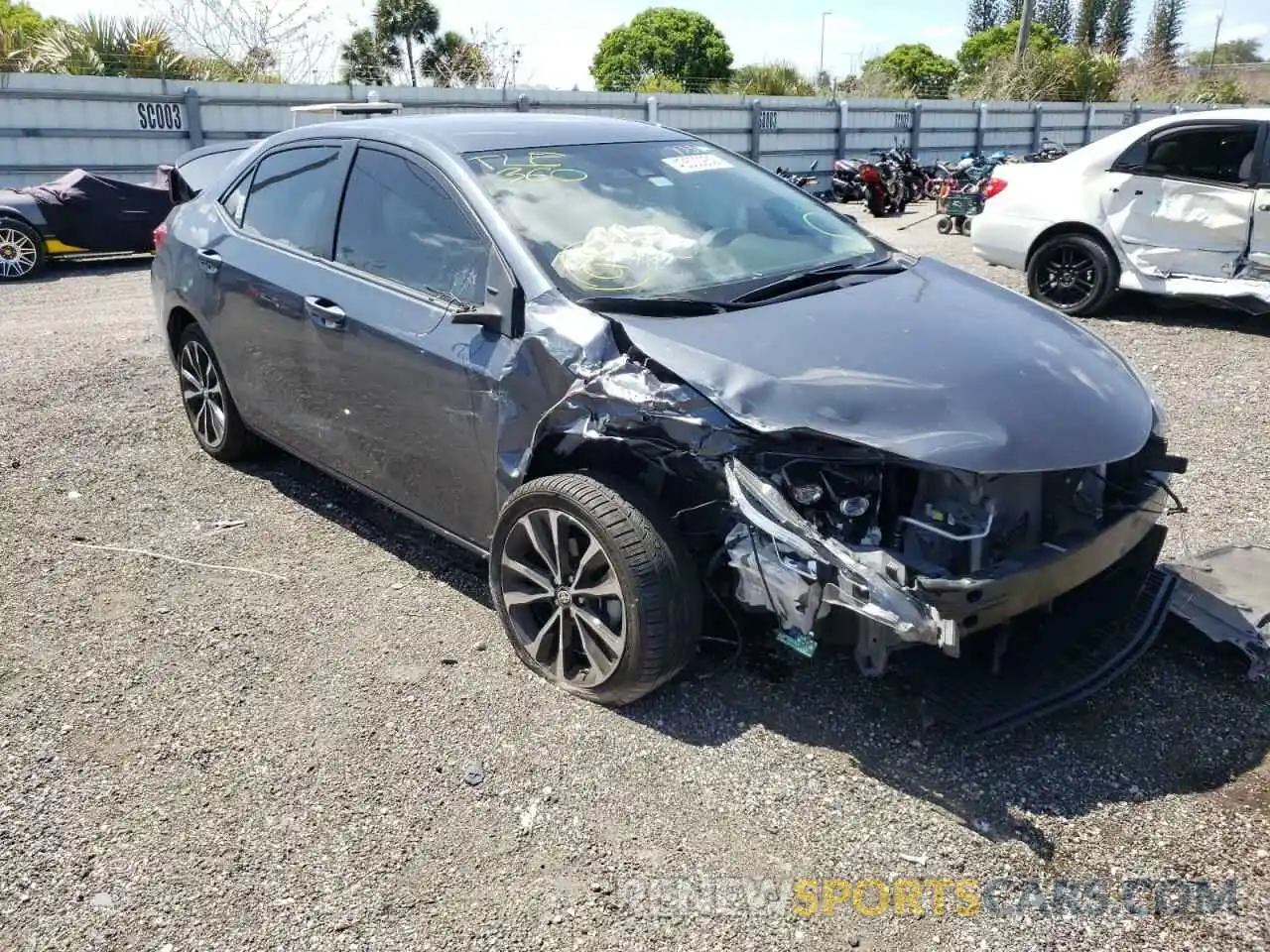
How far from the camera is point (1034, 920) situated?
2.47m

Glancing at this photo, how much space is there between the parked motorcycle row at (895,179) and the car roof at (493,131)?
1379 cm

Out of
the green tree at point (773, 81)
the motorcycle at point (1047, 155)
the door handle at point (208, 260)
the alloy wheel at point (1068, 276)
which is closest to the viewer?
the door handle at point (208, 260)

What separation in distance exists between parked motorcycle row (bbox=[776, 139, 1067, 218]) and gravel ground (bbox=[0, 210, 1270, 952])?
587 inches

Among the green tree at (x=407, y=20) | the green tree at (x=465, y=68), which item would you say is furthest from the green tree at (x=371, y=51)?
the green tree at (x=465, y=68)

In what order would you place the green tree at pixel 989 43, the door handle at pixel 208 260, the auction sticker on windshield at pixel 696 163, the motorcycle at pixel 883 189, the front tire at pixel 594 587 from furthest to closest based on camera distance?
the green tree at pixel 989 43 → the motorcycle at pixel 883 189 → the door handle at pixel 208 260 → the auction sticker on windshield at pixel 696 163 → the front tire at pixel 594 587

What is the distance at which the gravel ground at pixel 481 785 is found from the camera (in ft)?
8.27

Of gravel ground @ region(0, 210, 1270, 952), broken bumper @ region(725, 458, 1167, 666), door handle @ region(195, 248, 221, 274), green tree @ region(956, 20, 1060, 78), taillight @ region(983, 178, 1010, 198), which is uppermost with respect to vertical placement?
green tree @ region(956, 20, 1060, 78)

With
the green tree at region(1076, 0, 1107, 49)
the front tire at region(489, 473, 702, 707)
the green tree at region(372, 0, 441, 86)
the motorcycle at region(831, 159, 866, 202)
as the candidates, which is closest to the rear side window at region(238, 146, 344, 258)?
the front tire at region(489, 473, 702, 707)

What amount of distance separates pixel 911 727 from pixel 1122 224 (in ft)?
22.1

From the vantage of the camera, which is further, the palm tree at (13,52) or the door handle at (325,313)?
the palm tree at (13,52)

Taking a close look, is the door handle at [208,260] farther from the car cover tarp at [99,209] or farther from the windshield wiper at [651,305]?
the car cover tarp at [99,209]

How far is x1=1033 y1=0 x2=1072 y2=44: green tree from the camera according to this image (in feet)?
243

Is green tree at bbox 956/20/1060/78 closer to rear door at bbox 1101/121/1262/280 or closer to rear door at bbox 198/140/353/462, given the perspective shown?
rear door at bbox 1101/121/1262/280

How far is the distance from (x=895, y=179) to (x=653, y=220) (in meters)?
16.6
